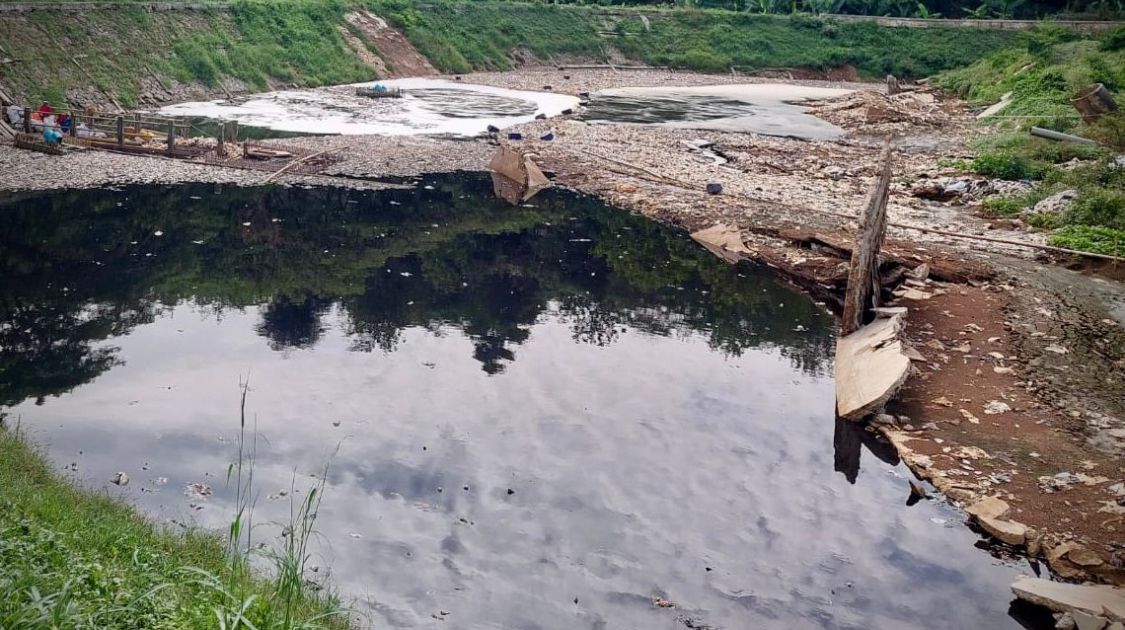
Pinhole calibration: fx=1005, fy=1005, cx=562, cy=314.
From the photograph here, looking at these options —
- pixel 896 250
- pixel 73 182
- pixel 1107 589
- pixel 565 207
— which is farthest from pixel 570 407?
pixel 73 182

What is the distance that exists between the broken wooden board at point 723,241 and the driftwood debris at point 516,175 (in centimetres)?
522

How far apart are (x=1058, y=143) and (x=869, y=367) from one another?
51.7 feet

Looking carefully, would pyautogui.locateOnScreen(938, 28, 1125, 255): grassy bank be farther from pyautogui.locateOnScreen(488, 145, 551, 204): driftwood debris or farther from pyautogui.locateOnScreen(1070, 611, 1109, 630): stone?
pyautogui.locateOnScreen(1070, 611, 1109, 630): stone

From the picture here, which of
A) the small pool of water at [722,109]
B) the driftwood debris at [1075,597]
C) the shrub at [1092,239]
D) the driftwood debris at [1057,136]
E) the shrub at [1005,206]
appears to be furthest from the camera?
the small pool of water at [722,109]

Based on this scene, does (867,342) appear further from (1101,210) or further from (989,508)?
(1101,210)

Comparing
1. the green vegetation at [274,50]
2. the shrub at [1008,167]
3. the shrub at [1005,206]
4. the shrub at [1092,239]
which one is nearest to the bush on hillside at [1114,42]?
the shrub at [1008,167]

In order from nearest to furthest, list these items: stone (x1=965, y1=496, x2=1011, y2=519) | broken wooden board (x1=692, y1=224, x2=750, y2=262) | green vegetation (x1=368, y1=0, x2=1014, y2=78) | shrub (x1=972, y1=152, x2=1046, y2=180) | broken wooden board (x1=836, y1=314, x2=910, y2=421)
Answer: stone (x1=965, y1=496, x2=1011, y2=519), broken wooden board (x1=836, y1=314, x2=910, y2=421), broken wooden board (x1=692, y1=224, x2=750, y2=262), shrub (x1=972, y1=152, x2=1046, y2=180), green vegetation (x1=368, y1=0, x2=1014, y2=78)

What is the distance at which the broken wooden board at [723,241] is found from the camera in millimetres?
19641

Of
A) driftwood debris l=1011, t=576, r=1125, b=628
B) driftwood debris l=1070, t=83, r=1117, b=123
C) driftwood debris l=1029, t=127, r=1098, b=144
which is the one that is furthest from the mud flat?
driftwood debris l=1070, t=83, r=1117, b=123

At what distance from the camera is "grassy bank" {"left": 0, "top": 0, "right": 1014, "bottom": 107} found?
30.7 m

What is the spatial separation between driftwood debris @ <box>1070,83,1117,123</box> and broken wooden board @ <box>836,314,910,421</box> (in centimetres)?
1733

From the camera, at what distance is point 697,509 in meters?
10.3

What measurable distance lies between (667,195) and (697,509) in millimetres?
14169

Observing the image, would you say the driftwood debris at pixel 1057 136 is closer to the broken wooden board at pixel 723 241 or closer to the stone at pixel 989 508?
the broken wooden board at pixel 723 241
